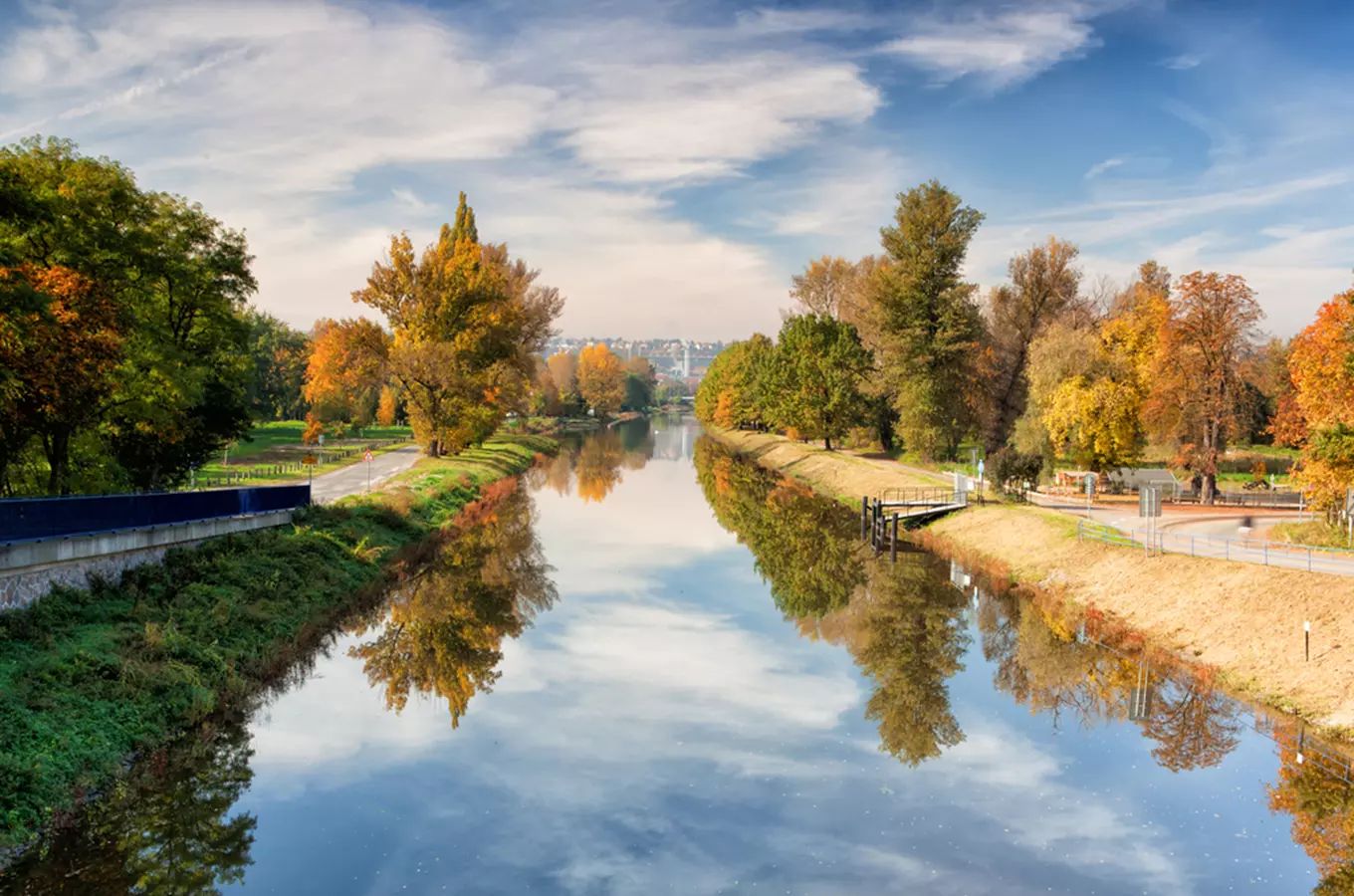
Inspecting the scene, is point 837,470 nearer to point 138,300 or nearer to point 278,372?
point 138,300

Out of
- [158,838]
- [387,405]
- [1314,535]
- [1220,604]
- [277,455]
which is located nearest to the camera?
[158,838]

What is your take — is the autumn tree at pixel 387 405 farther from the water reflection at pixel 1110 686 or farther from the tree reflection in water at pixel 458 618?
the water reflection at pixel 1110 686

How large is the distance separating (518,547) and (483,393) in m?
23.5

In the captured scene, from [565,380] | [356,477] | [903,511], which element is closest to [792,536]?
[903,511]

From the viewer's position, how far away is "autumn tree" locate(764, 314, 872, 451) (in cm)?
7788

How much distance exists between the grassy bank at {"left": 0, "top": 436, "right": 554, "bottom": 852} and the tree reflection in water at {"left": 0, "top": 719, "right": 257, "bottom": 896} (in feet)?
1.88

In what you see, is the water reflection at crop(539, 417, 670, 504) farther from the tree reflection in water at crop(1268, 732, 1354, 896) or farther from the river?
the tree reflection in water at crop(1268, 732, 1354, 896)

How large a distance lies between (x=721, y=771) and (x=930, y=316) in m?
51.4

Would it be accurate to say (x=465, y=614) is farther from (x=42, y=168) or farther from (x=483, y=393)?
(x=483, y=393)

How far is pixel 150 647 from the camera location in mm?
21219

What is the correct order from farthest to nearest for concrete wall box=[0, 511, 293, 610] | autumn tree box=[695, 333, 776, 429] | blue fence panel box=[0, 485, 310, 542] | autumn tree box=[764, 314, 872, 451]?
1. autumn tree box=[695, 333, 776, 429]
2. autumn tree box=[764, 314, 872, 451]
3. blue fence panel box=[0, 485, 310, 542]
4. concrete wall box=[0, 511, 293, 610]

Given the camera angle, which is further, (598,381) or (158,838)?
(598,381)

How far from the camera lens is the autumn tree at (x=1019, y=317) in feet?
218

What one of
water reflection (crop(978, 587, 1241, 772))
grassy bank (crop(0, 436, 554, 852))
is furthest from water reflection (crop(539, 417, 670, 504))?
water reflection (crop(978, 587, 1241, 772))
